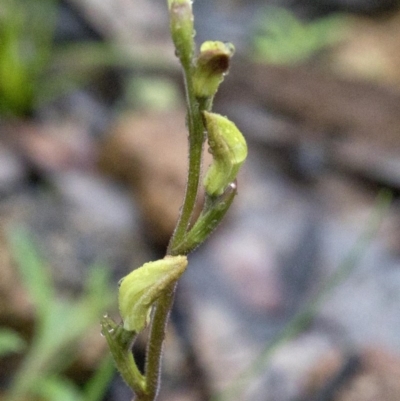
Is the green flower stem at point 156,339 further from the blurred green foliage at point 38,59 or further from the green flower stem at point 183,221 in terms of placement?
the blurred green foliage at point 38,59

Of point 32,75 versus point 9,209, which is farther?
point 32,75

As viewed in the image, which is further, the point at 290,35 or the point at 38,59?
the point at 290,35

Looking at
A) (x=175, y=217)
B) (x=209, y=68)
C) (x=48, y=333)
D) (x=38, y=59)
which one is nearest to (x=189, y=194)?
(x=209, y=68)

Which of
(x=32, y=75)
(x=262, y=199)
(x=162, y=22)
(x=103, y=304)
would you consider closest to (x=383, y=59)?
(x=162, y=22)

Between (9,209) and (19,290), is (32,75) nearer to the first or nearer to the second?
(9,209)

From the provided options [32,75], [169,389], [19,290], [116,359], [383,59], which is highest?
[383,59]

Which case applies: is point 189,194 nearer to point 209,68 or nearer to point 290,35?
point 209,68

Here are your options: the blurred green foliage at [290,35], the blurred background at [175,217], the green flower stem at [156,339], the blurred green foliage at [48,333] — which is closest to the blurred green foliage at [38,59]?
the blurred background at [175,217]
